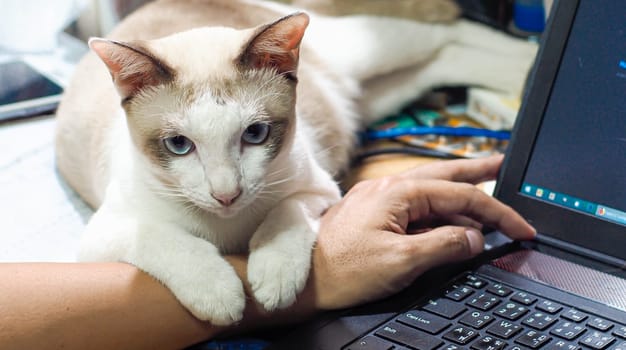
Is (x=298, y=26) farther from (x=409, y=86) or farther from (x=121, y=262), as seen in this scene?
(x=409, y=86)

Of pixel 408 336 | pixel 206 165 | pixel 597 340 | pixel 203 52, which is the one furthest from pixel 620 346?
pixel 203 52

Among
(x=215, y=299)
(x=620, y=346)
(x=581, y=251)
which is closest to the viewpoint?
(x=620, y=346)

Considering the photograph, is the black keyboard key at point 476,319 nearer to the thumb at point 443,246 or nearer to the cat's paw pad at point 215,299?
the thumb at point 443,246

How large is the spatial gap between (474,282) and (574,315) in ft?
0.43

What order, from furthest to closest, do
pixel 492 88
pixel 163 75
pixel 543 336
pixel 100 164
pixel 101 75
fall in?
pixel 492 88 → pixel 101 75 → pixel 100 164 → pixel 163 75 → pixel 543 336

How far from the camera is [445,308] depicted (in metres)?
0.86

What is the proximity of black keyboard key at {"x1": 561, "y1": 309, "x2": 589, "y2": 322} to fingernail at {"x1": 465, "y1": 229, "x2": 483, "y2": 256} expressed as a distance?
15cm

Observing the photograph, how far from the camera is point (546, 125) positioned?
102cm

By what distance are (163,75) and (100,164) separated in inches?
15.3

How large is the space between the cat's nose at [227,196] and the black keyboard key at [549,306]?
0.39 meters

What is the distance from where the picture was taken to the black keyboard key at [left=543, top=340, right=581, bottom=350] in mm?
780

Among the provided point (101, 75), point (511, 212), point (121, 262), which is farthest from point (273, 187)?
point (101, 75)

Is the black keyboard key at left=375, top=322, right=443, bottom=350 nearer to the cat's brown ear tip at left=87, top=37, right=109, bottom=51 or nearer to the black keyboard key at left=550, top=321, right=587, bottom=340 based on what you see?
the black keyboard key at left=550, top=321, right=587, bottom=340

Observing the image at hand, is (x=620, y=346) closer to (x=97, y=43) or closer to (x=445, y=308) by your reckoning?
(x=445, y=308)
